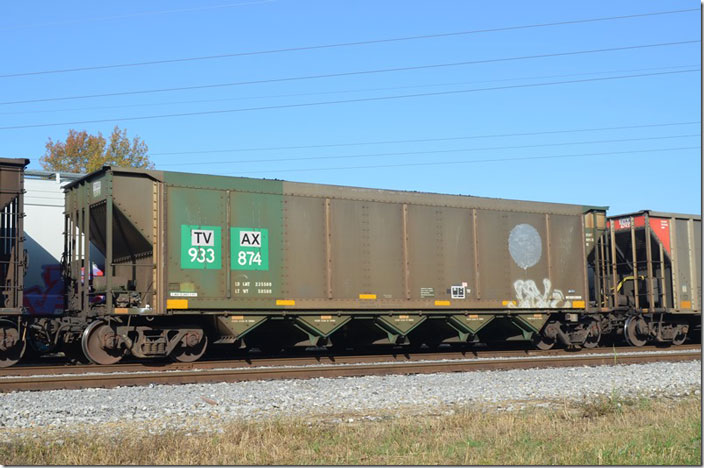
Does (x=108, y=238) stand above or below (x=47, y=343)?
above

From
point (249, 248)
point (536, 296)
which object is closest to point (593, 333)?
point (536, 296)

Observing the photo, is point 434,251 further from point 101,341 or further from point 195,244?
point 101,341

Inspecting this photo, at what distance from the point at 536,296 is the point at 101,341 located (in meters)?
11.0

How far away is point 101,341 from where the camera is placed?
15.1m

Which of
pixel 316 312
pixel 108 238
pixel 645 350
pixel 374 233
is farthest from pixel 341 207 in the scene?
pixel 645 350

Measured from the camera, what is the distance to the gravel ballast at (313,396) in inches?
363

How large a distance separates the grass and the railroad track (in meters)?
4.25

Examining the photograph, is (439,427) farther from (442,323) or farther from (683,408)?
(442,323)

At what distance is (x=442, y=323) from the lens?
19.0m

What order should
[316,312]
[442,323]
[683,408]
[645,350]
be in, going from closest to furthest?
[683,408]
[316,312]
[442,323]
[645,350]

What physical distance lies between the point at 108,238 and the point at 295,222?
4.08 metres

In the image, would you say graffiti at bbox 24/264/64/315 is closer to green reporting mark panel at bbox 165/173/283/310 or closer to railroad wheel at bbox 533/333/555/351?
green reporting mark panel at bbox 165/173/283/310

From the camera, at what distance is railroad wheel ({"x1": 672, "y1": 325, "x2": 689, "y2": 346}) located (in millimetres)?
22497

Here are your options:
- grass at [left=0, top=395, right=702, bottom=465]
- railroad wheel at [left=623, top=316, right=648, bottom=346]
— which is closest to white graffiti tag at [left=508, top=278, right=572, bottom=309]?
railroad wheel at [left=623, top=316, right=648, bottom=346]
